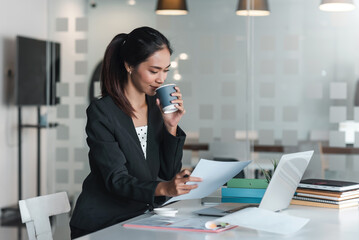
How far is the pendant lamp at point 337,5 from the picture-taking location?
159 inches

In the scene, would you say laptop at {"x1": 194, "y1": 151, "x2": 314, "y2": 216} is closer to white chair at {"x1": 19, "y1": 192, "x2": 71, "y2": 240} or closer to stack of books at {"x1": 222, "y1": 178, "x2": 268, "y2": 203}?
stack of books at {"x1": 222, "y1": 178, "x2": 268, "y2": 203}

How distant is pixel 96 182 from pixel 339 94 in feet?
7.73

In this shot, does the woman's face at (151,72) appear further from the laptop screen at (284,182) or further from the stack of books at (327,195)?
the stack of books at (327,195)

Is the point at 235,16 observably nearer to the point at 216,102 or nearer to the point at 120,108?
the point at 216,102

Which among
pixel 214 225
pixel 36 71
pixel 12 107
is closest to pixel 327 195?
pixel 214 225

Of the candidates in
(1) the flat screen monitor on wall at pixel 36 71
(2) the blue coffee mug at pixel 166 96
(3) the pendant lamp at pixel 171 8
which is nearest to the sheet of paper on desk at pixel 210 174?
(2) the blue coffee mug at pixel 166 96

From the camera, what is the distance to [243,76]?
4203mm

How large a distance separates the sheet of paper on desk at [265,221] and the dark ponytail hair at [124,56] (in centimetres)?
66

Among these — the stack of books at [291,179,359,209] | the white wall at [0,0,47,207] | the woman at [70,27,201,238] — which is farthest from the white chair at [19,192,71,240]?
the white wall at [0,0,47,207]

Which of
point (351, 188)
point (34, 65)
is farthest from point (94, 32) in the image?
point (351, 188)

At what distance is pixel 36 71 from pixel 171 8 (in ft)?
4.50

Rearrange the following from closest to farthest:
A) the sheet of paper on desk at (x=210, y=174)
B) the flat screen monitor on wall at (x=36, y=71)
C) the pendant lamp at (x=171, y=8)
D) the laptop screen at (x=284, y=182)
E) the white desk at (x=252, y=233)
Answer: the white desk at (x=252, y=233)
the sheet of paper on desk at (x=210, y=174)
the laptop screen at (x=284, y=182)
the pendant lamp at (x=171, y=8)
the flat screen monitor on wall at (x=36, y=71)

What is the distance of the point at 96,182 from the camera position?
2219 millimetres

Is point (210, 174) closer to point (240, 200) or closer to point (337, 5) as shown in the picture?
point (240, 200)
